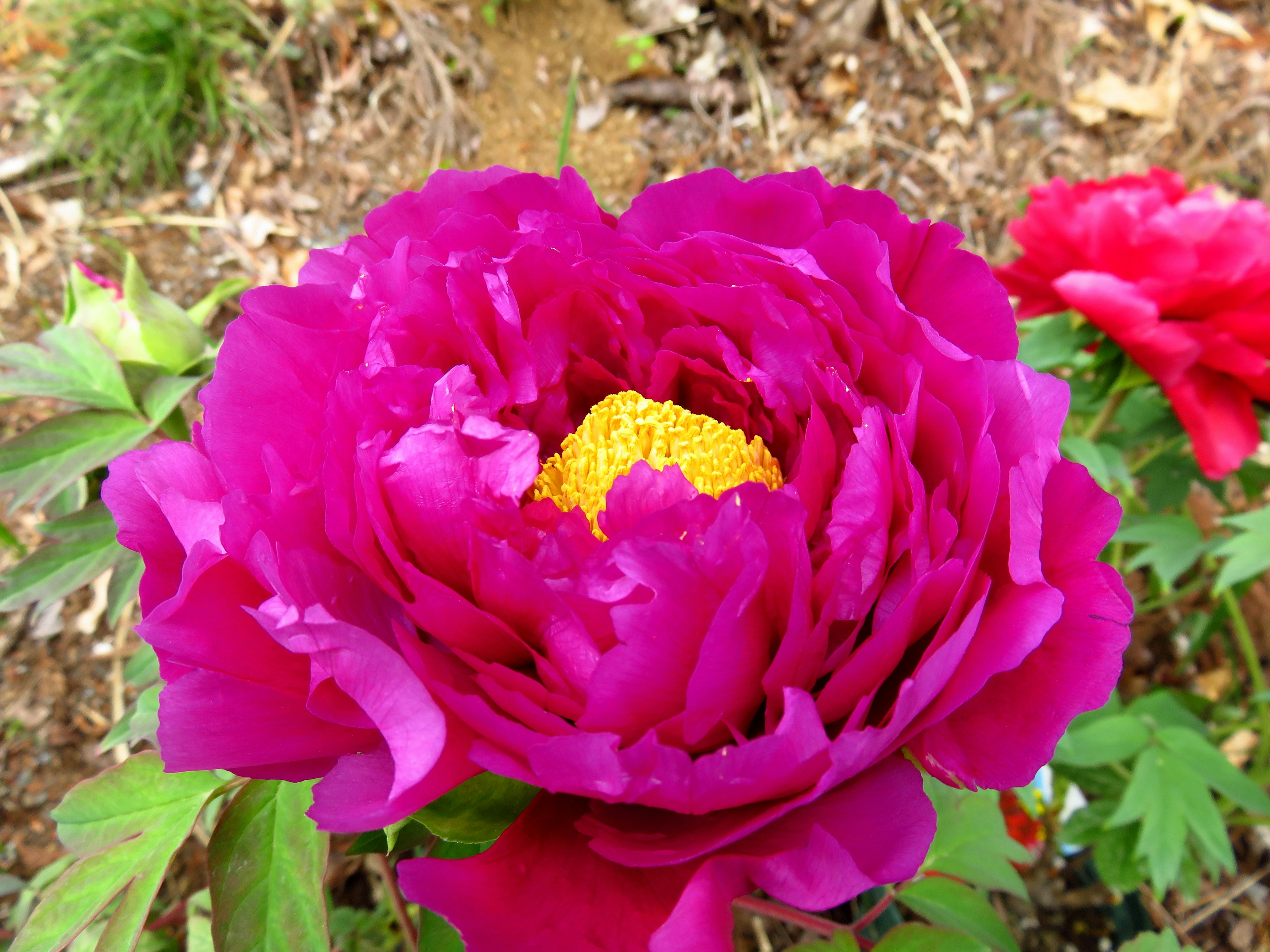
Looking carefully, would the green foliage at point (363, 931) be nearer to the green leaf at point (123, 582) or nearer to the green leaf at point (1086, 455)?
the green leaf at point (123, 582)

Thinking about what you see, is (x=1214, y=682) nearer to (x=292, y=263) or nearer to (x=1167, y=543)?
(x=1167, y=543)

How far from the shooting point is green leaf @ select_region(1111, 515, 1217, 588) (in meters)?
1.34

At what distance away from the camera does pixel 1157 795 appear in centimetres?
113

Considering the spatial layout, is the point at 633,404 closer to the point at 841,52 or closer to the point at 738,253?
the point at 738,253

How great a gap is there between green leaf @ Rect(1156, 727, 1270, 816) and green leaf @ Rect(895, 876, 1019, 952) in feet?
1.63

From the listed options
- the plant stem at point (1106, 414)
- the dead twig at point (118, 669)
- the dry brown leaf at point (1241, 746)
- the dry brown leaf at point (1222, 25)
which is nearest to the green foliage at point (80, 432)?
the dead twig at point (118, 669)

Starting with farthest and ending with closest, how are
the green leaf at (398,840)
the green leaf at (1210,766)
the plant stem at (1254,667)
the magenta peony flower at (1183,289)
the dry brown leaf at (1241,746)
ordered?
the dry brown leaf at (1241,746) < the plant stem at (1254,667) < the green leaf at (1210,766) < the magenta peony flower at (1183,289) < the green leaf at (398,840)

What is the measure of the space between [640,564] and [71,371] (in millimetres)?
722

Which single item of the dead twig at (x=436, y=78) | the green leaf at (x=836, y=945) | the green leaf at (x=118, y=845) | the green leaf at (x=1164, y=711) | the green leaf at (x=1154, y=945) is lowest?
the green leaf at (x=1164, y=711)

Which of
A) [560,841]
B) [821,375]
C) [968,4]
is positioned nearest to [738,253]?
[821,375]

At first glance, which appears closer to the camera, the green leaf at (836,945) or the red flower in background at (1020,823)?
the green leaf at (836,945)

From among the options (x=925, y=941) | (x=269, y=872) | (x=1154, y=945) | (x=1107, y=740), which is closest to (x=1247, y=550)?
(x=1107, y=740)

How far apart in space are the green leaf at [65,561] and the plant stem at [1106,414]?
1.28m

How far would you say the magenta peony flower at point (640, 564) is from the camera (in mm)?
435
